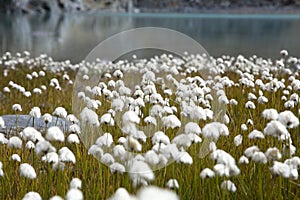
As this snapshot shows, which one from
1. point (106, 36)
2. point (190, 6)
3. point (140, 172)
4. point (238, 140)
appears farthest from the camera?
point (190, 6)

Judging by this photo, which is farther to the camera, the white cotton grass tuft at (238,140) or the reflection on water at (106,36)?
the reflection on water at (106,36)

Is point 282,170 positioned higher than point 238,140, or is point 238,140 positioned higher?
point 282,170

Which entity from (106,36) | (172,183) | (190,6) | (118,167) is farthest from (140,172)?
(190,6)

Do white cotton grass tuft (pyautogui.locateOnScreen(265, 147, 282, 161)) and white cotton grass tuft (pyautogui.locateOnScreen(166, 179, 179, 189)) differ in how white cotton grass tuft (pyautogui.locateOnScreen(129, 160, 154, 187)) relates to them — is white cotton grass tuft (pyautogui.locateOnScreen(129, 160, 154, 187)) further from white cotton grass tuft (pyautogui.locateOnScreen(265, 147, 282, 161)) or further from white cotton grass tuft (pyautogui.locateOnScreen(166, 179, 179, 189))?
white cotton grass tuft (pyautogui.locateOnScreen(265, 147, 282, 161))

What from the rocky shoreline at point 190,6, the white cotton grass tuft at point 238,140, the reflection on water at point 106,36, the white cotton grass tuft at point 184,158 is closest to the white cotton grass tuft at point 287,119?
the white cotton grass tuft at point 184,158

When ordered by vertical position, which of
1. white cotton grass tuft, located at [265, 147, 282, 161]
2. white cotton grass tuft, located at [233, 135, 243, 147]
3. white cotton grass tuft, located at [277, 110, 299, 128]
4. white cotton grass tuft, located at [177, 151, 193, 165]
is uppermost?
white cotton grass tuft, located at [277, 110, 299, 128]

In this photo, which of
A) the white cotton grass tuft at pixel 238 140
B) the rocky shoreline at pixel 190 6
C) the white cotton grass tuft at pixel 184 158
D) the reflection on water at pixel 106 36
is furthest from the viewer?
the rocky shoreline at pixel 190 6

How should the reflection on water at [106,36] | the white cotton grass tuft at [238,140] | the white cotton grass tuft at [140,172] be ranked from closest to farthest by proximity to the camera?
the white cotton grass tuft at [140,172] → the white cotton grass tuft at [238,140] → the reflection on water at [106,36]

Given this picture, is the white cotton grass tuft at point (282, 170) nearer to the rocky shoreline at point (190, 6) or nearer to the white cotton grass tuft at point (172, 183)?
the white cotton grass tuft at point (172, 183)

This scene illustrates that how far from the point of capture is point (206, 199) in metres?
3.63

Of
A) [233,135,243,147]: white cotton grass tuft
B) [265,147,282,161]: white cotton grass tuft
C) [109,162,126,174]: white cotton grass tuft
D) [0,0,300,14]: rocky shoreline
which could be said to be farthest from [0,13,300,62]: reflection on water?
[0,0,300,14]: rocky shoreline

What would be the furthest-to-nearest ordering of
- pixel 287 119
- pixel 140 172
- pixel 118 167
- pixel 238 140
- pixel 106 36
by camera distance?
1. pixel 106 36
2. pixel 238 140
3. pixel 118 167
4. pixel 140 172
5. pixel 287 119

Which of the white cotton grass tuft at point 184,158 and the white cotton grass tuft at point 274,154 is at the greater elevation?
the white cotton grass tuft at point 274,154

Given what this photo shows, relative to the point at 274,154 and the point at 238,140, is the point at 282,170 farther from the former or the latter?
the point at 238,140
